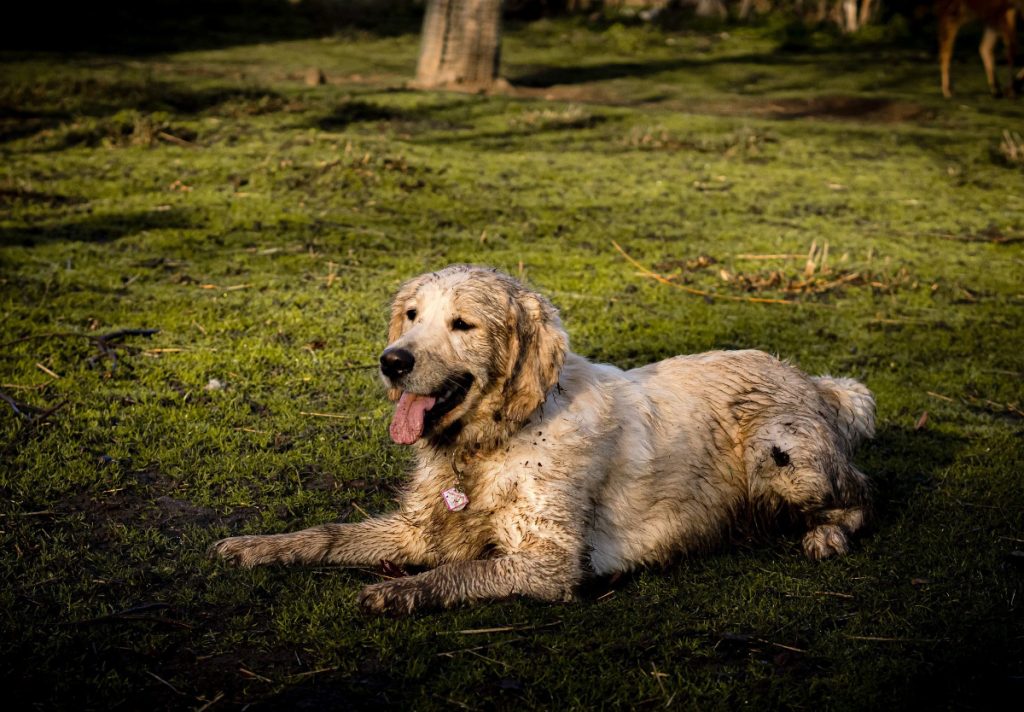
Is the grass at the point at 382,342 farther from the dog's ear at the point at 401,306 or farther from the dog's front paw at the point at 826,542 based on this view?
the dog's ear at the point at 401,306

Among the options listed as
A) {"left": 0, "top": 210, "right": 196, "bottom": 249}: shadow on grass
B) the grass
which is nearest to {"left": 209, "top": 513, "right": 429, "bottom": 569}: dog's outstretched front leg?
the grass

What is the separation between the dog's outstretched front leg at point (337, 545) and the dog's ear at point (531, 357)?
90 centimetres

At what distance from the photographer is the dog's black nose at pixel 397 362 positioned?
4664mm

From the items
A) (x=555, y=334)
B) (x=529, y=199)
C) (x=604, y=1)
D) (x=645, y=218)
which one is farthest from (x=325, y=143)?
(x=604, y=1)

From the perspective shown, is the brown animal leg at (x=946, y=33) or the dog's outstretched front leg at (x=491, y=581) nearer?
the dog's outstretched front leg at (x=491, y=581)

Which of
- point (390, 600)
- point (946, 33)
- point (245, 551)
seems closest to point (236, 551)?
point (245, 551)

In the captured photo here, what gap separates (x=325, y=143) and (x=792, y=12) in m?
27.8

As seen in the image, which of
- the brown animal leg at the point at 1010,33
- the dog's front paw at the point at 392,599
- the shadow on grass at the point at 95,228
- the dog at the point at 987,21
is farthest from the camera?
the dog at the point at 987,21

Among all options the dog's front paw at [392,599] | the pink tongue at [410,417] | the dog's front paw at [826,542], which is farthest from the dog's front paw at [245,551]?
the dog's front paw at [826,542]

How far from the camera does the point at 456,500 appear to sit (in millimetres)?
4910

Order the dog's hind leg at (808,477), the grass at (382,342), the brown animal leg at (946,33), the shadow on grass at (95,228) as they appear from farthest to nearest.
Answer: the brown animal leg at (946,33) → the shadow on grass at (95,228) → the dog's hind leg at (808,477) → the grass at (382,342)

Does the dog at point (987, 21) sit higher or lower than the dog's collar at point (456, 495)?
higher

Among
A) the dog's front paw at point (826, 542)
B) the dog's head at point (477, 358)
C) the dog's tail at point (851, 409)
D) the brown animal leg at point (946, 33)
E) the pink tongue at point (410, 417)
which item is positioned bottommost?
the dog's front paw at point (826, 542)

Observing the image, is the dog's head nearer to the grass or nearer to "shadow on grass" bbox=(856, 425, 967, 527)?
the grass
